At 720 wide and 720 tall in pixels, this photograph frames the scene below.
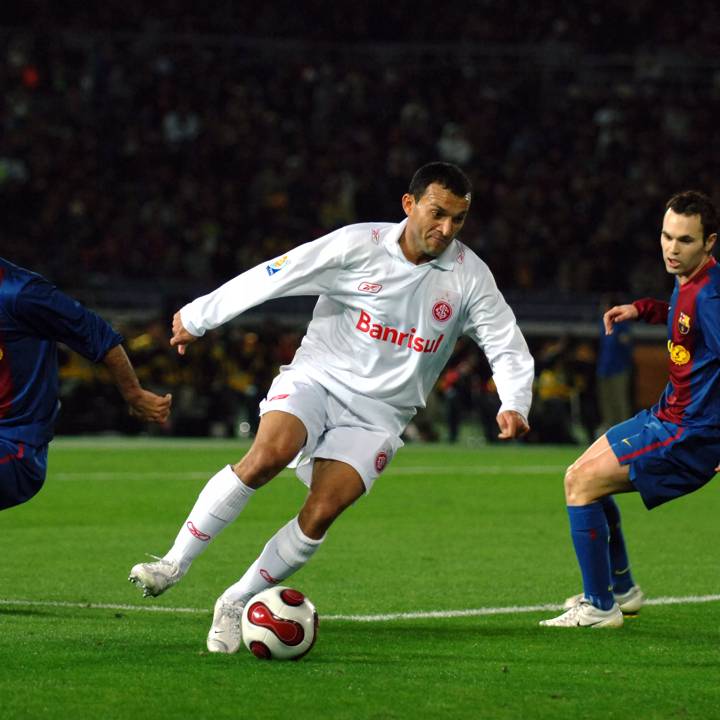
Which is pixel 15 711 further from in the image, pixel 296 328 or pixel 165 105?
pixel 165 105

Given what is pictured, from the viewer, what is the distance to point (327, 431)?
7.24 m

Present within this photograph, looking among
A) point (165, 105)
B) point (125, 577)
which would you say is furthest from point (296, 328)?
point (125, 577)

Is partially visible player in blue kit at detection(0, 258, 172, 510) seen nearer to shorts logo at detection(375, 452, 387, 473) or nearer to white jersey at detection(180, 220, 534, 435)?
white jersey at detection(180, 220, 534, 435)

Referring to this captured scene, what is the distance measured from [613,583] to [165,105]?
2257 centimetres

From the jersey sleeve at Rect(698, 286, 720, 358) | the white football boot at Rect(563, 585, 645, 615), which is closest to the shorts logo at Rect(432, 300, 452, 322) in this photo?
the jersey sleeve at Rect(698, 286, 720, 358)

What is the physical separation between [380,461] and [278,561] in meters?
0.66

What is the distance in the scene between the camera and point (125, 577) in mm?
9555

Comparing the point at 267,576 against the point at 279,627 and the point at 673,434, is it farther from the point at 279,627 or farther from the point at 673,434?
the point at 673,434

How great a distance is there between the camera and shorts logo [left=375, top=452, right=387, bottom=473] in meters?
7.15

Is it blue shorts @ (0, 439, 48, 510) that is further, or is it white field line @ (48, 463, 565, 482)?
white field line @ (48, 463, 565, 482)

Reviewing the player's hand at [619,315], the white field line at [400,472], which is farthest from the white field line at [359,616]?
the white field line at [400,472]

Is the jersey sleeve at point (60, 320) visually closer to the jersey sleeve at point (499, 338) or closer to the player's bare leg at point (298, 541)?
the player's bare leg at point (298, 541)

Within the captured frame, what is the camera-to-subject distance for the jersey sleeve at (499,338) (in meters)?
7.25

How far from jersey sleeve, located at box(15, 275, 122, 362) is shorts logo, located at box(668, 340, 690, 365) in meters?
2.62
